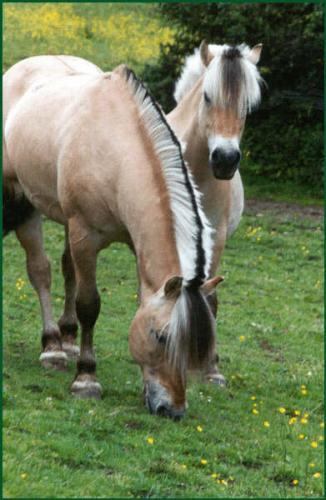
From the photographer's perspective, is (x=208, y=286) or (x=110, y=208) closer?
(x=208, y=286)

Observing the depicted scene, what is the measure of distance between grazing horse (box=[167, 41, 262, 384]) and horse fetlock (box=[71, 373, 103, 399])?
43.1 inches

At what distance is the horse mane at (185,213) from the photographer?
6.07 metres

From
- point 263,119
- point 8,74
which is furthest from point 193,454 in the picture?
point 263,119

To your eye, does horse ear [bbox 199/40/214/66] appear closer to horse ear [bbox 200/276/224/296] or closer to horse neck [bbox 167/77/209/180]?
horse neck [bbox 167/77/209/180]

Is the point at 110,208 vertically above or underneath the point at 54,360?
above

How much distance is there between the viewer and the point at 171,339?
19.5 ft

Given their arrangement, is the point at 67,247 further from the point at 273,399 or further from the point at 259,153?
the point at 259,153

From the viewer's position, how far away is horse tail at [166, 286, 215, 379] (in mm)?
5801

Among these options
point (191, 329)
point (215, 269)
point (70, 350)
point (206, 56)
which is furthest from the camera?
point (70, 350)

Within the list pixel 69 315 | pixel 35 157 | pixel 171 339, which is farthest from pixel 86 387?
pixel 35 157

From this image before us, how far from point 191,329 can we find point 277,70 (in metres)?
14.1

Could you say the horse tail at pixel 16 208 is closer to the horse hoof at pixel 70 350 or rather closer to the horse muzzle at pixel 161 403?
the horse hoof at pixel 70 350

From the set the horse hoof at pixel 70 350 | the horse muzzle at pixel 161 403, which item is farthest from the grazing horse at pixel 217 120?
the horse muzzle at pixel 161 403

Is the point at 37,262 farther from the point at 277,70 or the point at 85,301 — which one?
the point at 277,70
